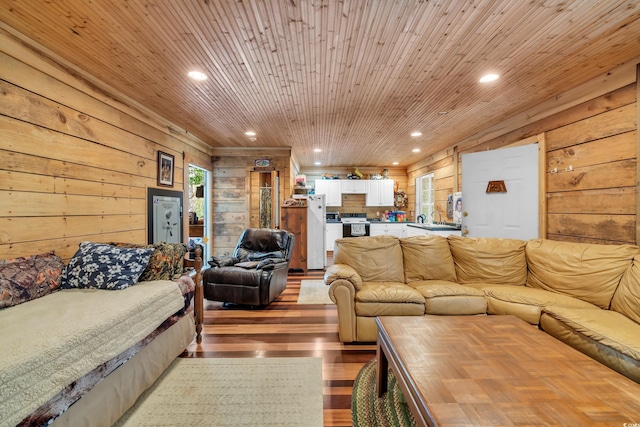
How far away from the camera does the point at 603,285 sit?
2186 millimetres

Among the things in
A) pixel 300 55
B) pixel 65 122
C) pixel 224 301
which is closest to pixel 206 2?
pixel 300 55

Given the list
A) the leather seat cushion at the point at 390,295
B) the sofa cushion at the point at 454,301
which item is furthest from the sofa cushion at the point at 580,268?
the leather seat cushion at the point at 390,295

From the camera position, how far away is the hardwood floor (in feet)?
5.92

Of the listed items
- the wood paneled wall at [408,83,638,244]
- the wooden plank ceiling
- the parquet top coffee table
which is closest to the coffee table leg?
the parquet top coffee table

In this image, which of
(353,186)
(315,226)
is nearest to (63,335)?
(315,226)

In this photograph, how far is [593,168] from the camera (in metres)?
2.66

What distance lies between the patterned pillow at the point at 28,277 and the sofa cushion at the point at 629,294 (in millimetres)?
4118

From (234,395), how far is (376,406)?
912 mm

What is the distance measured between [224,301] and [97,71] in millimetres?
2649

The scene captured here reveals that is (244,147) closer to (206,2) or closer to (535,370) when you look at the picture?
(206,2)

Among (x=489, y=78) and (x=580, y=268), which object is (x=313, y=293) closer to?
(x=580, y=268)

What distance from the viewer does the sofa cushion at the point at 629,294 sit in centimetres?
192

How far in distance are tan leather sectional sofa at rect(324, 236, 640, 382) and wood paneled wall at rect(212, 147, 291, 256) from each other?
2.97m

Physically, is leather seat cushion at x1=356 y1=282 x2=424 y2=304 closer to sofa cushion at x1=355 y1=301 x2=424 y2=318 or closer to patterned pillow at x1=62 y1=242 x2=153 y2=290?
sofa cushion at x1=355 y1=301 x2=424 y2=318
